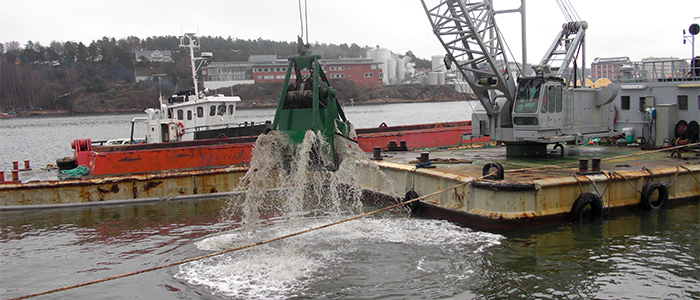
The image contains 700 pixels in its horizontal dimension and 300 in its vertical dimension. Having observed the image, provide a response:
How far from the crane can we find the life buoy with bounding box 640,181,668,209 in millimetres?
2976

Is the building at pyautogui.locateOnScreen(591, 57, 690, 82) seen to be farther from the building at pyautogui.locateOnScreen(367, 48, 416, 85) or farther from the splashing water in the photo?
the building at pyautogui.locateOnScreen(367, 48, 416, 85)

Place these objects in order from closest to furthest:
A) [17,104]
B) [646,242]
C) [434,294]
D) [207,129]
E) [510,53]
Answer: [434,294] < [646,242] < [510,53] < [207,129] < [17,104]

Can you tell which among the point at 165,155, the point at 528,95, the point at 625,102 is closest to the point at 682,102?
the point at 625,102

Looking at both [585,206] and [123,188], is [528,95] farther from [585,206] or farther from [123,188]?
[123,188]

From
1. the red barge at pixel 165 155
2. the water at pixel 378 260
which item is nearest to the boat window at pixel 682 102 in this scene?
the water at pixel 378 260

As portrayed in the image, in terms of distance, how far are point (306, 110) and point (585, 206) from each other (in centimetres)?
725

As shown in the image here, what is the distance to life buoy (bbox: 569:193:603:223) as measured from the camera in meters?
12.4

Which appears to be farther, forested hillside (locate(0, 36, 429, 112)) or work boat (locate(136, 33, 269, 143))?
forested hillside (locate(0, 36, 429, 112))

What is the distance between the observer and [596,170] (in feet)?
43.0

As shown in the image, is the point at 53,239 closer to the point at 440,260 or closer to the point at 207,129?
the point at 440,260

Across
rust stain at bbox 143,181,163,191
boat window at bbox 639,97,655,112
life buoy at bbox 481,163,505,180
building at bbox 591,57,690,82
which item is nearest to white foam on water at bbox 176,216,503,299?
life buoy at bbox 481,163,505,180

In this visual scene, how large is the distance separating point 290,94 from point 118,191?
10643 millimetres

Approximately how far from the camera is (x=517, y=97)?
16.2m

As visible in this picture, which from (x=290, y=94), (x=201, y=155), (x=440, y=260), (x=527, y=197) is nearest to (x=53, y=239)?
(x=201, y=155)
